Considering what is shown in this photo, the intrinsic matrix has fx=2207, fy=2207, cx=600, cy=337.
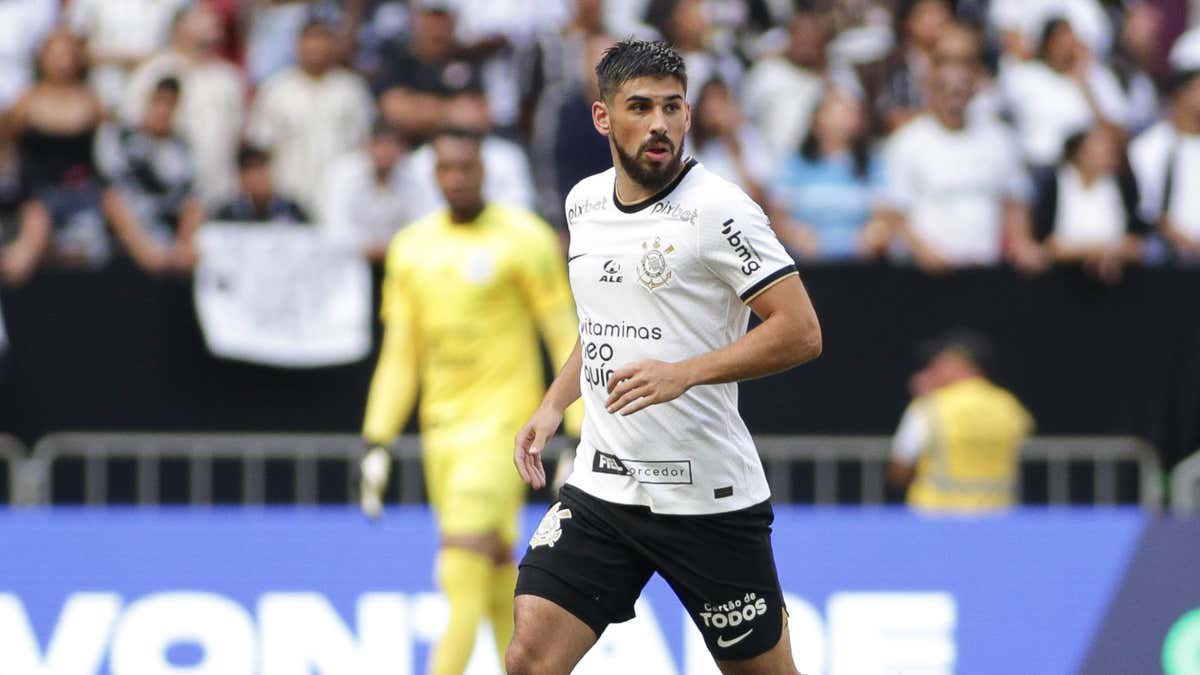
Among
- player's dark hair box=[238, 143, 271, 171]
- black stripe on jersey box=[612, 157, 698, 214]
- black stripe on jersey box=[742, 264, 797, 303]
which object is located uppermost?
black stripe on jersey box=[612, 157, 698, 214]

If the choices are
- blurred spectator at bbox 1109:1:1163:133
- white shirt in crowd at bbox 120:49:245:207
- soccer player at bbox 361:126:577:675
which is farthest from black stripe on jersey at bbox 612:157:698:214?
blurred spectator at bbox 1109:1:1163:133

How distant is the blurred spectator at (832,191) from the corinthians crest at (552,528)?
21.7 feet

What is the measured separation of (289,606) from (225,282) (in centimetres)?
281

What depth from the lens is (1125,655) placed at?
1026cm

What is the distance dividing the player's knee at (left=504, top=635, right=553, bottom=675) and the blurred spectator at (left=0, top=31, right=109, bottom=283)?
7107mm

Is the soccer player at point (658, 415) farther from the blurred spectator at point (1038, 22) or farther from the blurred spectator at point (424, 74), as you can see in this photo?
the blurred spectator at point (1038, 22)

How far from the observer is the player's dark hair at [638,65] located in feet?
20.6

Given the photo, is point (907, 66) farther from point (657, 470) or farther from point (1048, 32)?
point (657, 470)

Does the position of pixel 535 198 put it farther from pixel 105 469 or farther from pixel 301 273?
pixel 105 469

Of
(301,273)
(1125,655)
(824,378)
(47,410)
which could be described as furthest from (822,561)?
(47,410)

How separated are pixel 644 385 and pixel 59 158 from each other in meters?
8.45

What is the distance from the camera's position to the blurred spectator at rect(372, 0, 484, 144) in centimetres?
1375

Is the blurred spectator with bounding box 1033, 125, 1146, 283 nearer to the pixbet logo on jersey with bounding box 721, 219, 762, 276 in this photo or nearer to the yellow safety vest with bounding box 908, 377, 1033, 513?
the yellow safety vest with bounding box 908, 377, 1033, 513

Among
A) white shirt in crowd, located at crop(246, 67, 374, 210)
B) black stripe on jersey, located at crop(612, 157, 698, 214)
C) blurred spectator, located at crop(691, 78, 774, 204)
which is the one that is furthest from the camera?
white shirt in crowd, located at crop(246, 67, 374, 210)
